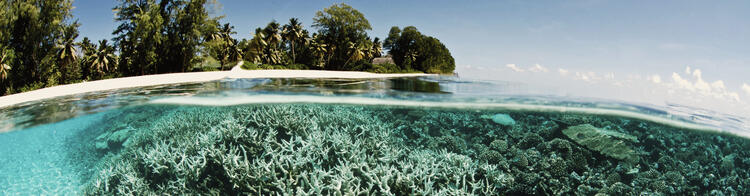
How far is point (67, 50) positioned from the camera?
58.0ft

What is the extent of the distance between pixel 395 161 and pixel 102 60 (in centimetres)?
2390

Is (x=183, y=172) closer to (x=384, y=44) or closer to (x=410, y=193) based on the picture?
(x=410, y=193)

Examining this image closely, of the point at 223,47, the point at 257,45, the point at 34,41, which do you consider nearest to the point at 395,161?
the point at 34,41

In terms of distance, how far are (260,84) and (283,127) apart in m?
3.92

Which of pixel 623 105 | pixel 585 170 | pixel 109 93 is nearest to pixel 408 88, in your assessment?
pixel 585 170

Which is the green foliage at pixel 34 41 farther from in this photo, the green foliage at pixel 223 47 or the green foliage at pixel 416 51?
the green foliage at pixel 416 51

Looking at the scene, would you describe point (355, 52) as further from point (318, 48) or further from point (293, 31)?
point (293, 31)

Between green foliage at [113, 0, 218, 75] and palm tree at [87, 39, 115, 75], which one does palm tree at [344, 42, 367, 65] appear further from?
palm tree at [87, 39, 115, 75]

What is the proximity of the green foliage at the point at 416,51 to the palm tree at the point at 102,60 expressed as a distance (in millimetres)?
29808

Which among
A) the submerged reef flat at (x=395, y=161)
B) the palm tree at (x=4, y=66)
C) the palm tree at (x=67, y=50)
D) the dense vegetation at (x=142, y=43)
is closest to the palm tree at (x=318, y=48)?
the dense vegetation at (x=142, y=43)

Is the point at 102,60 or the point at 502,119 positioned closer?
the point at 502,119

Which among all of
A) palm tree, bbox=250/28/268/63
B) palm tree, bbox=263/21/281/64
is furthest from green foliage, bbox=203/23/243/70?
palm tree, bbox=263/21/281/64

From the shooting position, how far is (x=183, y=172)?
573 cm

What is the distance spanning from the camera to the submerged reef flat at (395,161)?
5348 millimetres
